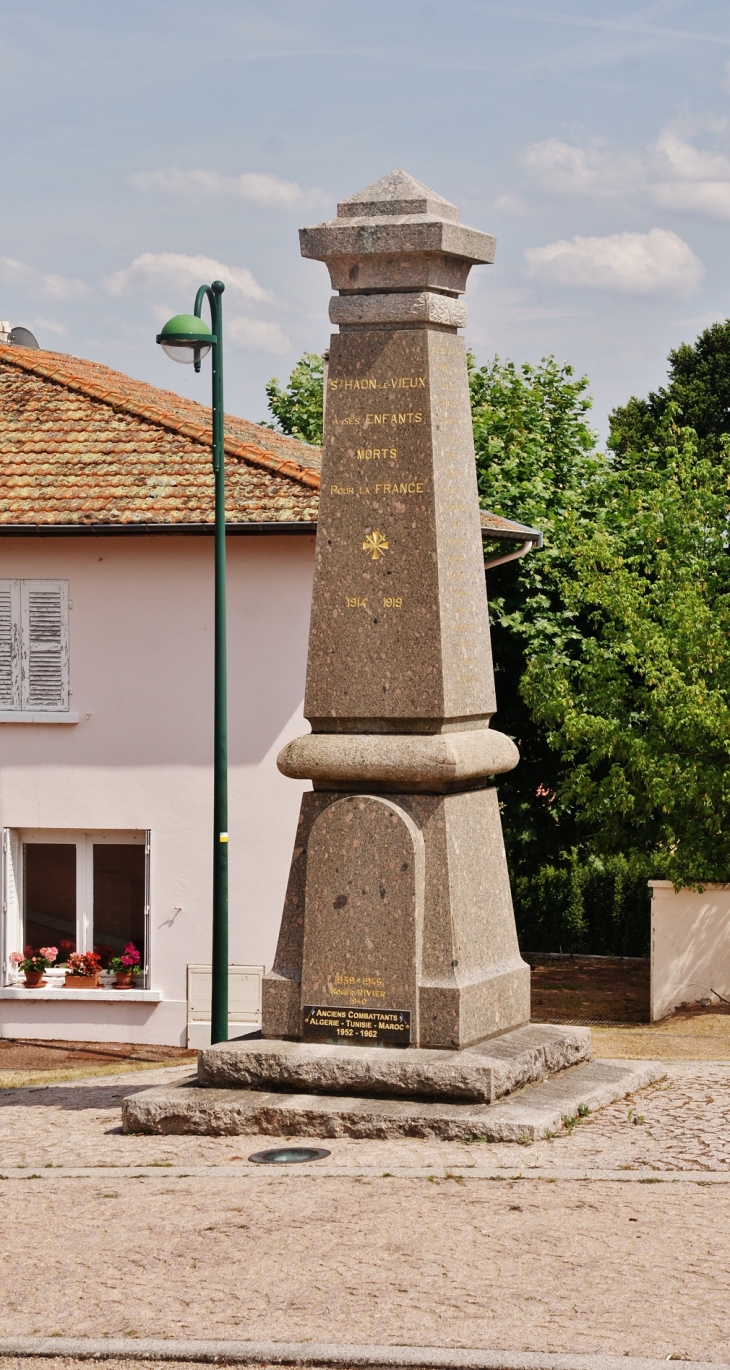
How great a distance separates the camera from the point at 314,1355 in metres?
5.76

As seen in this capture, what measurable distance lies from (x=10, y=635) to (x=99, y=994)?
12.5ft

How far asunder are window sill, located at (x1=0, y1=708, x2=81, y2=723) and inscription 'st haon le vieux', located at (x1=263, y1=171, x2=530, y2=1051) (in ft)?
29.1

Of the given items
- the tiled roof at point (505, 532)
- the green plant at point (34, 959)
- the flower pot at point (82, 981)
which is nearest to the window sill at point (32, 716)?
the green plant at point (34, 959)

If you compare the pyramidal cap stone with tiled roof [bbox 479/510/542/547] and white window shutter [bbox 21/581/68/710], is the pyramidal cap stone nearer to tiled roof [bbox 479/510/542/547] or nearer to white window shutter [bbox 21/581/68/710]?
tiled roof [bbox 479/510/542/547]

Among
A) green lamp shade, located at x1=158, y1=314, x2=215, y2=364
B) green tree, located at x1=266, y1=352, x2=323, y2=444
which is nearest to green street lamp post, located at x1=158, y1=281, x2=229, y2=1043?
green lamp shade, located at x1=158, y1=314, x2=215, y2=364

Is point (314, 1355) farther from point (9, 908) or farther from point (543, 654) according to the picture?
point (543, 654)

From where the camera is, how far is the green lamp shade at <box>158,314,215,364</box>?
45.8ft

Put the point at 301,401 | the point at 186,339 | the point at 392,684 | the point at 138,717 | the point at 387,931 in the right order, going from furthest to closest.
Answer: the point at 301,401, the point at 138,717, the point at 186,339, the point at 392,684, the point at 387,931

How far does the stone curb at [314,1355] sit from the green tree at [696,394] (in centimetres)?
3664

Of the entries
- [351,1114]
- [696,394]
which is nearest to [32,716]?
[351,1114]

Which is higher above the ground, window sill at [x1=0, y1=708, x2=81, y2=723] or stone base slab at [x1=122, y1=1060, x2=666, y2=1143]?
window sill at [x1=0, y1=708, x2=81, y2=723]

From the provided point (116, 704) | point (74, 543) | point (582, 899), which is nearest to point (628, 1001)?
point (582, 899)

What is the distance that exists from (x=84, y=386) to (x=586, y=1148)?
44.5 feet

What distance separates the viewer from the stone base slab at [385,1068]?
28.8 feet
